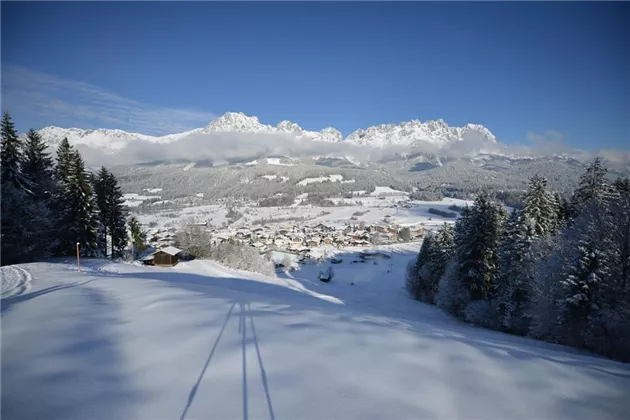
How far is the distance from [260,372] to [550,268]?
17.9 m

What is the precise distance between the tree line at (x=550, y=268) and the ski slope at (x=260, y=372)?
1108cm

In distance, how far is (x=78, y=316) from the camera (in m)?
5.48

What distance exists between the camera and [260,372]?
4.13 meters

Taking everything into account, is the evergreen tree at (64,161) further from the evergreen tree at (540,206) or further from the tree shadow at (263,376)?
the evergreen tree at (540,206)

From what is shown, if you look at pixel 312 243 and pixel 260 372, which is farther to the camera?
pixel 312 243

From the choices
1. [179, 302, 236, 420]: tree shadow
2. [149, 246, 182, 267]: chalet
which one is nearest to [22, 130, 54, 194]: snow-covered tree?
[149, 246, 182, 267]: chalet

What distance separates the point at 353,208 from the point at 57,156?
148 meters

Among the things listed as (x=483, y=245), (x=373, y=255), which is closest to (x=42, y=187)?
(x=483, y=245)

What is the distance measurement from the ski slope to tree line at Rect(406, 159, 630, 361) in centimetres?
1108

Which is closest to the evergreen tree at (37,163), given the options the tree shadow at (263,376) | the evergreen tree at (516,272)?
the tree shadow at (263,376)

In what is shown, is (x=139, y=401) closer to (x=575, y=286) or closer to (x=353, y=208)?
(x=575, y=286)

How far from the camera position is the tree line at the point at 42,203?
60.6ft

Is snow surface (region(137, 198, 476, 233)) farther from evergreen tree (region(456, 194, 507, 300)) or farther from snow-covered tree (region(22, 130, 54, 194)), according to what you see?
evergreen tree (region(456, 194, 507, 300))

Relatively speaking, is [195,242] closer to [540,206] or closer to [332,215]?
[540,206]
